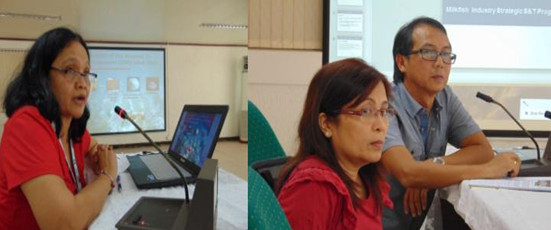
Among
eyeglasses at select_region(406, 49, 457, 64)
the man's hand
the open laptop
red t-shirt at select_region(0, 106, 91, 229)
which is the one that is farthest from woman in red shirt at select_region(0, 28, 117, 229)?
eyeglasses at select_region(406, 49, 457, 64)

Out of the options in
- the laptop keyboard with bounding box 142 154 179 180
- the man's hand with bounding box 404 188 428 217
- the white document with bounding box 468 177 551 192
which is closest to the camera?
the laptop keyboard with bounding box 142 154 179 180

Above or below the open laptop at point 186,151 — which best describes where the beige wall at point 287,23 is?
above

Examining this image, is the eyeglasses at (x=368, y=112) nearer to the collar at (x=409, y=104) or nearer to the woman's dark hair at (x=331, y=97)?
the woman's dark hair at (x=331, y=97)

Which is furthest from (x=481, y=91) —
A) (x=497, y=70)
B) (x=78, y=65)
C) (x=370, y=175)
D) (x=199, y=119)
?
(x=78, y=65)

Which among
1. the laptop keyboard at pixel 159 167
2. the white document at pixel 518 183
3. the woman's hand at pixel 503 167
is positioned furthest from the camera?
the woman's hand at pixel 503 167

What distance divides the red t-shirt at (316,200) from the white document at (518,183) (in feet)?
1.60

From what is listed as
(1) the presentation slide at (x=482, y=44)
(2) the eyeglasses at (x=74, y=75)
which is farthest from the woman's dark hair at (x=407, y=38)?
(2) the eyeglasses at (x=74, y=75)

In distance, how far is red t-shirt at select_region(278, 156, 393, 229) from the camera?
0.82 m

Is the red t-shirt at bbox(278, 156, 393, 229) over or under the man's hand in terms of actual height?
over

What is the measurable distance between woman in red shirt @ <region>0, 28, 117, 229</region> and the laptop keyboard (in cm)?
16

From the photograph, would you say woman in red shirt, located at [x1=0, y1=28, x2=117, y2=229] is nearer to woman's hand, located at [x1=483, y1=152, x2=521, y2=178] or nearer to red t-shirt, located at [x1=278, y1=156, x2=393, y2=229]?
red t-shirt, located at [x1=278, y1=156, x2=393, y2=229]

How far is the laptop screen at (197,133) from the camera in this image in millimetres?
897

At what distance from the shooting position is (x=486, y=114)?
7.20 feet

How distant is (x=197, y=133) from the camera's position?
3.47ft
